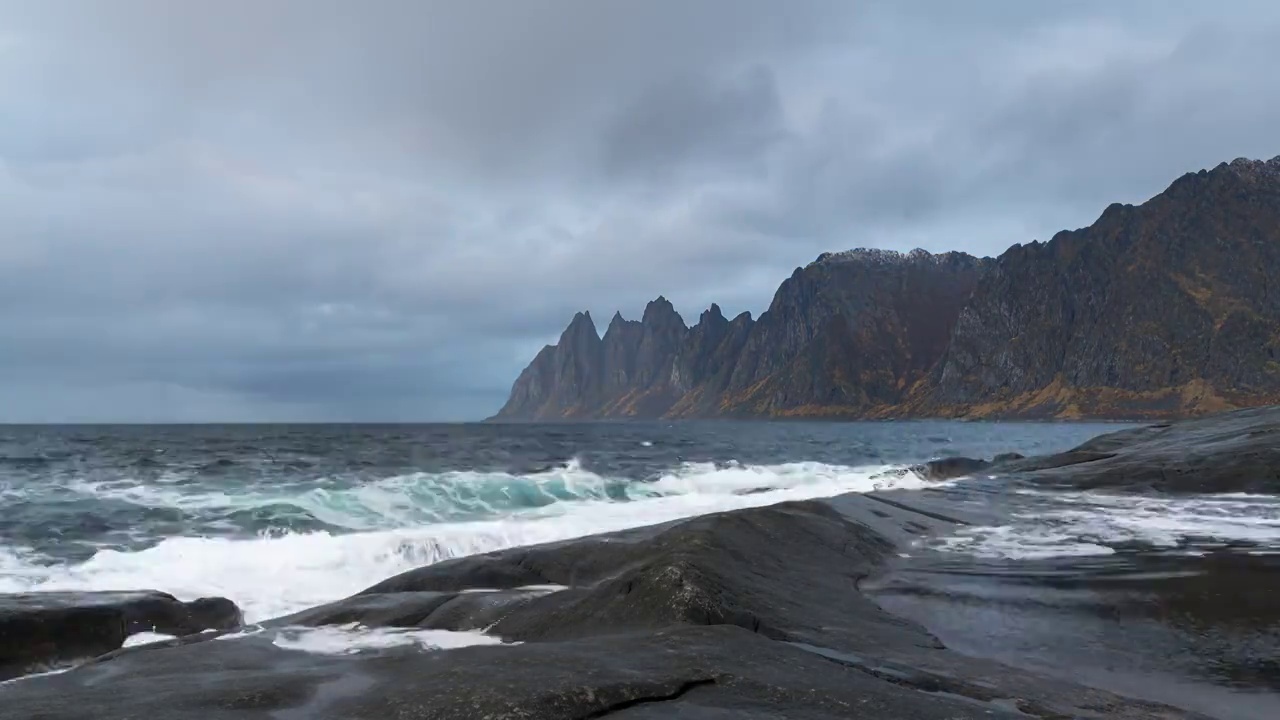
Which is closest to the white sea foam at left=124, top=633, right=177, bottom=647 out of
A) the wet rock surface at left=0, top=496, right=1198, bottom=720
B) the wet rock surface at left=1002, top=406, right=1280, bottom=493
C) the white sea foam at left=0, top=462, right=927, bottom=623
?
the white sea foam at left=0, top=462, right=927, bottom=623

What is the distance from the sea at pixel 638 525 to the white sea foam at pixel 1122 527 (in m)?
0.07

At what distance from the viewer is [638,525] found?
2081 centimetres

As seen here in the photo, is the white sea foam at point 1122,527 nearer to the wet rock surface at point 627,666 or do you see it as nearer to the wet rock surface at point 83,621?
the wet rock surface at point 627,666

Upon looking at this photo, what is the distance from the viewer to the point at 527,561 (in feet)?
37.3

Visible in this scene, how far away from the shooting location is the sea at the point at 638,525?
7430 mm

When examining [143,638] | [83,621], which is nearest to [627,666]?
[143,638]

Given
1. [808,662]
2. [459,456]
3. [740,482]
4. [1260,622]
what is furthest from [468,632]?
[459,456]

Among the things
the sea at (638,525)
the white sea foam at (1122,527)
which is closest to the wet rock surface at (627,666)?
the sea at (638,525)

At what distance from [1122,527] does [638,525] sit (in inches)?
432

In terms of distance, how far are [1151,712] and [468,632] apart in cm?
568

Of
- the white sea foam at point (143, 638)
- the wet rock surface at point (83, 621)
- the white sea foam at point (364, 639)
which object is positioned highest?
the white sea foam at point (364, 639)

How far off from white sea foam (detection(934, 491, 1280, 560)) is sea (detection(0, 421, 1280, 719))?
7cm

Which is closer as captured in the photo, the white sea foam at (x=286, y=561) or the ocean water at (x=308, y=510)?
the white sea foam at (x=286, y=561)

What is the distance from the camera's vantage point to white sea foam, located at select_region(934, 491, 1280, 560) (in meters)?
13.1
